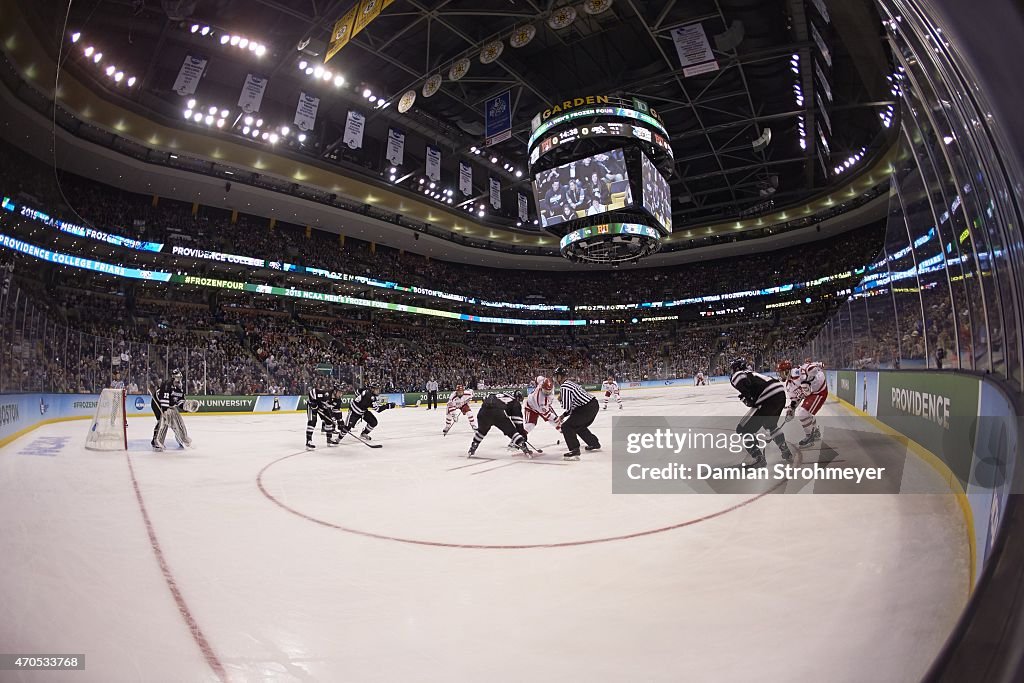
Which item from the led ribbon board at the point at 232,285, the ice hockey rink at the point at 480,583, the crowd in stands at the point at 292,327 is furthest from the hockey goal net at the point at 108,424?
the led ribbon board at the point at 232,285

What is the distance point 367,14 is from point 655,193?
13892 mm

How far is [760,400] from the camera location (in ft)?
21.4

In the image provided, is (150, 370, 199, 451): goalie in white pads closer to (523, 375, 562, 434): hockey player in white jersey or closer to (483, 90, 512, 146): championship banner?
(523, 375, 562, 434): hockey player in white jersey

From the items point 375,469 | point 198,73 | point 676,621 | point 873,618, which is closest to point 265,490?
point 375,469

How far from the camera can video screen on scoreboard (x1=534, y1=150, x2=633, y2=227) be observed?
2138 cm

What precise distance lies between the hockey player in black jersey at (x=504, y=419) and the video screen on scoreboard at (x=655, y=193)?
15487 mm

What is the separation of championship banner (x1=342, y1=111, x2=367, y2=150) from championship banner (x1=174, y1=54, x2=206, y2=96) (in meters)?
5.71

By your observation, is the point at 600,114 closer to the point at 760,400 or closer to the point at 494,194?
the point at 494,194

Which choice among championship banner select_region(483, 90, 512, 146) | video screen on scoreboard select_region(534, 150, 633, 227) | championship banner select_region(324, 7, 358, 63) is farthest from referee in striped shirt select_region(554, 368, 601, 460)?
championship banner select_region(483, 90, 512, 146)

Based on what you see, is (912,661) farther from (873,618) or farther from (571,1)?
(571,1)

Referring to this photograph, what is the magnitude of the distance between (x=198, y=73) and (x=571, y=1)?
46.5 feet

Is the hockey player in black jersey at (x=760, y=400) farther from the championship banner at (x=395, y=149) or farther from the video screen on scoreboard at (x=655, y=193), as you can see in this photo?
the championship banner at (x=395, y=149)

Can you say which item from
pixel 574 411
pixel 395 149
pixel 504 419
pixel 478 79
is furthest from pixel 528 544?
pixel 395 149

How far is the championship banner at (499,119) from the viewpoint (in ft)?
73.1
